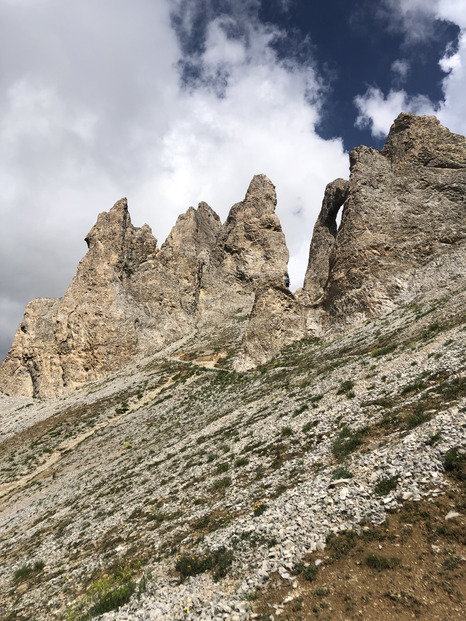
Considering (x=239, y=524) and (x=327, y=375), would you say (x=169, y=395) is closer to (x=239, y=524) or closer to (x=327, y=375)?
(x=327, y=375)

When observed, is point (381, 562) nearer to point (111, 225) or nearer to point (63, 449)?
point (63, 449)

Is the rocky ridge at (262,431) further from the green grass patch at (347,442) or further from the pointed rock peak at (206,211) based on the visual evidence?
the pointed rock peak at (206,211)

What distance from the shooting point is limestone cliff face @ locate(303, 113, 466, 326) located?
146ft

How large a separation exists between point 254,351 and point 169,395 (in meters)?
13.9

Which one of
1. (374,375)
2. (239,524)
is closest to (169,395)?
(374,375)

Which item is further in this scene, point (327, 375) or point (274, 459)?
point (327, 375)

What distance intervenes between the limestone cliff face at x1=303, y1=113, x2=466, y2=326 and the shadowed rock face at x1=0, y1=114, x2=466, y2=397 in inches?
7.2

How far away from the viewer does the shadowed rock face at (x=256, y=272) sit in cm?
4669

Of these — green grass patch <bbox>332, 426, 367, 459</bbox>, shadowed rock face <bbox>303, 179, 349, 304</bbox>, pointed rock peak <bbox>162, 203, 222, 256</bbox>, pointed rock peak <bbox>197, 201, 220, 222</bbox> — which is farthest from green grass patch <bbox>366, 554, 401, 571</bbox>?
pointed rock peak <bbox>197, 201, 220, 222</bbox>

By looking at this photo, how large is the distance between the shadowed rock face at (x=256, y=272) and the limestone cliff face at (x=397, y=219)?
18 cm

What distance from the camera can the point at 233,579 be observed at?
29.9 feet

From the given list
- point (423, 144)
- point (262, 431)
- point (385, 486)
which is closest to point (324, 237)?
point (423, 144)

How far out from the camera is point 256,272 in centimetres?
10106

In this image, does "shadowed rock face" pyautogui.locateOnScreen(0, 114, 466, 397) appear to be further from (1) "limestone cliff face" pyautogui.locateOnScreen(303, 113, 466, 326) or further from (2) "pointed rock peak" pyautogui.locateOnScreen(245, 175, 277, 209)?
(2) "pointed rock peak" pyautogui.locateOnScreen(245, 175, 277, 209)
